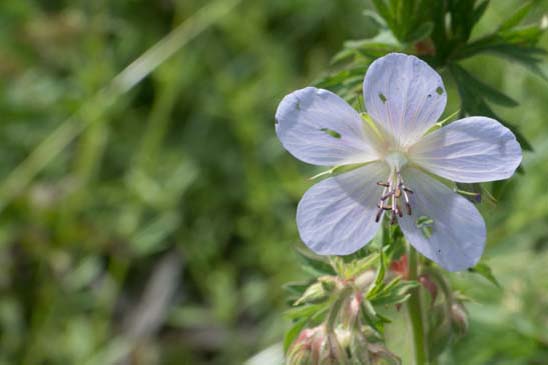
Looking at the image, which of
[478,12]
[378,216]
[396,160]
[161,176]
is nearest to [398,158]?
[396,160]

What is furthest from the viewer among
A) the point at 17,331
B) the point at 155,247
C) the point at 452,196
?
the point at 155,247

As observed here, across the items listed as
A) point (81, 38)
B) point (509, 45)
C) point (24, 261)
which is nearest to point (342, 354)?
point (509, 45)

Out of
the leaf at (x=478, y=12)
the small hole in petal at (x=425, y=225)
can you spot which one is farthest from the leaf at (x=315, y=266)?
the leaf at (x=478, y=12)

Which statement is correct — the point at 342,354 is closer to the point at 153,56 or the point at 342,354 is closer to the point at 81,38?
the point at 153,56

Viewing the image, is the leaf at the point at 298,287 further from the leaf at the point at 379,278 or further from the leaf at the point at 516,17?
the leaf at the point at 516,17

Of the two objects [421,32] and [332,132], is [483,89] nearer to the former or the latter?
Result: [421,32]

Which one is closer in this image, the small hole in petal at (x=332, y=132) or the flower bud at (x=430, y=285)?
the small hole in petal at (x=332, y=132)
